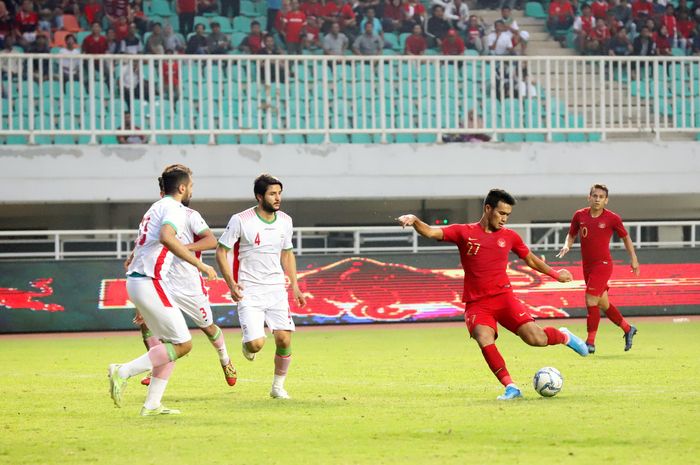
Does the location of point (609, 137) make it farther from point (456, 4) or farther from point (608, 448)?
point (608, 448)

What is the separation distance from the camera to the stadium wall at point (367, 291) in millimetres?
21891

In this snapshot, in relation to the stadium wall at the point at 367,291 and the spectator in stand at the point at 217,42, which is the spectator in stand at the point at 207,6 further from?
the stadium wall at the point at 367,291

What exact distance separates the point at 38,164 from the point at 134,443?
53.8 feet

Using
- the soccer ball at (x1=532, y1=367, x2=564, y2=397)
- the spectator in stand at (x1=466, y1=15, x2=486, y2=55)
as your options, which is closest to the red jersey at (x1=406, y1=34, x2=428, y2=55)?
the spectator in stand at (x1=466, y1=15, x2=486, y2=55)

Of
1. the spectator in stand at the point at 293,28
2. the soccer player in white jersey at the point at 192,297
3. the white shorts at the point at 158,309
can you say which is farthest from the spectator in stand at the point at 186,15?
the white shorts at the point at 158,309

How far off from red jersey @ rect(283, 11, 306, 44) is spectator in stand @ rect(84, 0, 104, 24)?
3.83m

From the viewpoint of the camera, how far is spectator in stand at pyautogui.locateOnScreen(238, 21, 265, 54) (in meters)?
27.3

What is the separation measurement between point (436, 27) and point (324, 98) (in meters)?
4.81

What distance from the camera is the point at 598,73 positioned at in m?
27.5

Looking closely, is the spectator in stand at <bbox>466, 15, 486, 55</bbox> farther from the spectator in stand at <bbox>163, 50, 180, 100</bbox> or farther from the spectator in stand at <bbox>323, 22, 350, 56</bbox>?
the spectator in stand at <bbox>163, 50, 180, 100</bbox>

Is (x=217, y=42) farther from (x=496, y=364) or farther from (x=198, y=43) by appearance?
(x=496, y=364)

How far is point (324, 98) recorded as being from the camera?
25.2 m

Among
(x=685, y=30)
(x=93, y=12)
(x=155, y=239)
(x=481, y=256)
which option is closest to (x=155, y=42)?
(x=93, y=12)

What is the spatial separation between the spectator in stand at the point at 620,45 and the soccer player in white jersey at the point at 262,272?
61.7 feet
